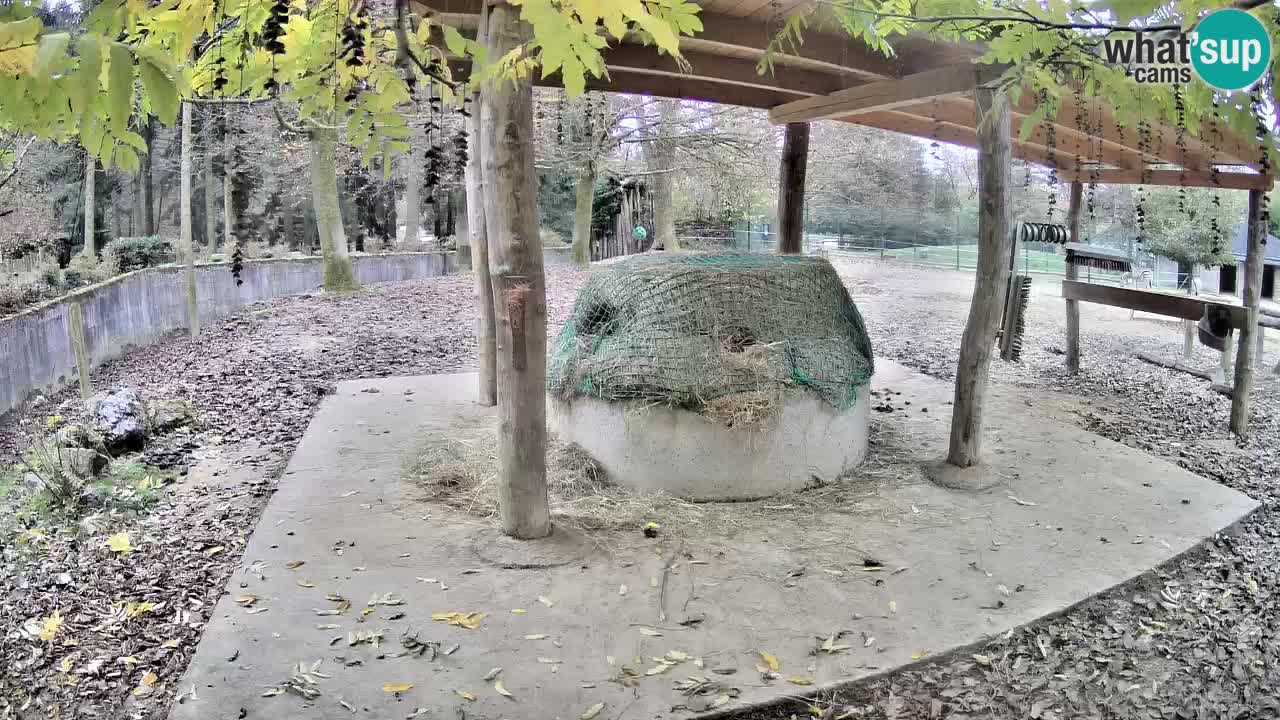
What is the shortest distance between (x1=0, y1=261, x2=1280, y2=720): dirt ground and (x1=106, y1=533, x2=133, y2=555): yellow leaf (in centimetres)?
9

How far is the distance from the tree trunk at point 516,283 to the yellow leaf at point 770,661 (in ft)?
4.99

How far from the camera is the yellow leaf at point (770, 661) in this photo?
3.38m

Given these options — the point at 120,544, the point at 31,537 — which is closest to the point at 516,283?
the point at 120,544

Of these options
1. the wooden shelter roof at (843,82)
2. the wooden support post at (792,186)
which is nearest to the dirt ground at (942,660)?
the wooden shelter roof at (843,82)

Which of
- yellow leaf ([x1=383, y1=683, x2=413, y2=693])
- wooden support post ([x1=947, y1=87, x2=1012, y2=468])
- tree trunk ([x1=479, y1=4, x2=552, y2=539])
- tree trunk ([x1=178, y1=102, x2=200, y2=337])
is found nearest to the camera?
yellow leaf ([x1=383, y1=683, x2=413, y2=693])

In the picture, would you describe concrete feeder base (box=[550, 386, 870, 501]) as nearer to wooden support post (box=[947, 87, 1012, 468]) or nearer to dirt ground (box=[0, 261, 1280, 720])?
wooden support post (box=[947, 87, 1012, 468])

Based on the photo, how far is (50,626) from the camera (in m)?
3.94

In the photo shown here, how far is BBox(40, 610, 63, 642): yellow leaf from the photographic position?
12.7ft

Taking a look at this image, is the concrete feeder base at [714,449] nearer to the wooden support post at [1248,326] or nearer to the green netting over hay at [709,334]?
the green netting over hay at [709,334]

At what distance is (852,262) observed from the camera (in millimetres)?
19875

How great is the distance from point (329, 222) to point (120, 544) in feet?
36.0

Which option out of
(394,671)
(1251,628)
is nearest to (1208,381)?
(1251,628)

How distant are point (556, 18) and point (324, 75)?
1.97m

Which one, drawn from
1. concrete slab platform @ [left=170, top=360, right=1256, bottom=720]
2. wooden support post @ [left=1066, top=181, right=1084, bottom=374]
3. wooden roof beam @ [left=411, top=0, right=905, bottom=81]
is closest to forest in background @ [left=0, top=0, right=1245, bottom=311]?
wooden support post @ [left=1066, top=181, right=1084, bottom=374]
